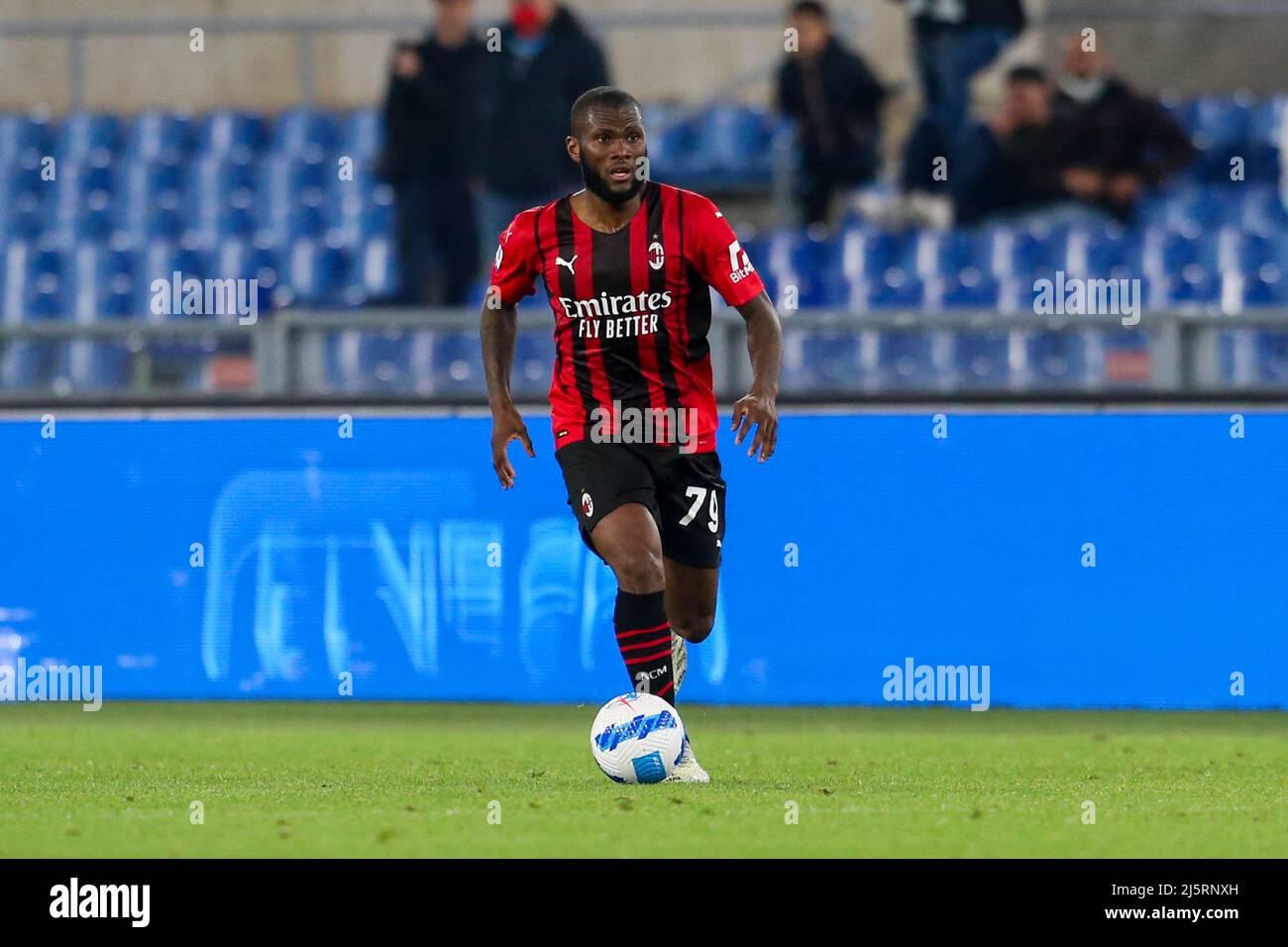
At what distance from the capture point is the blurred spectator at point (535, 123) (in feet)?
46.2

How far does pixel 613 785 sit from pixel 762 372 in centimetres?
130

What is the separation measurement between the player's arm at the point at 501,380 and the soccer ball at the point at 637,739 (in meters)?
0.79

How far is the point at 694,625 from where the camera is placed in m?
7.73

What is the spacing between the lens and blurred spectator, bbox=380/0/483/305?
14.1 metres

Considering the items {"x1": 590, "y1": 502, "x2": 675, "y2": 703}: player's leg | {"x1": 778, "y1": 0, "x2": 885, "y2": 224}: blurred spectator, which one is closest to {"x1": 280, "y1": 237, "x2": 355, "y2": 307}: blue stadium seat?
{"x1": 778, "y1": 0, "x2": 885, "y2": 224}: blurred spectator

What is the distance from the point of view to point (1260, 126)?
15383 mm

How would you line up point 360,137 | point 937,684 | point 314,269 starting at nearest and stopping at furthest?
point 937,684 < point 314,269 < point 360,137

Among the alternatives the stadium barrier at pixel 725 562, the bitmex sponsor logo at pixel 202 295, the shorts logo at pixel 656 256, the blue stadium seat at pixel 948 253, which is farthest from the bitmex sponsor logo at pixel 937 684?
the bitmex sponsor logo at pixel 202 295

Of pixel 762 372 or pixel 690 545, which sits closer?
pixel 762 372

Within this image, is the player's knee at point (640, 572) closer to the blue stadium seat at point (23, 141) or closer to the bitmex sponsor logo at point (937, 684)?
the bitmex sponsor logo at point (937, 684)

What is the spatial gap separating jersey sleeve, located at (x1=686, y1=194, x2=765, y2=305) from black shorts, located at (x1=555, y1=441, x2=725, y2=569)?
0.53 metres

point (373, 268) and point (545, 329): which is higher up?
point (373, 268)

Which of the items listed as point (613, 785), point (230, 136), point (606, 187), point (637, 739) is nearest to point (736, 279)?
point (606, 187)

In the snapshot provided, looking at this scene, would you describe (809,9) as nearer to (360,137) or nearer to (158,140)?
(360,137)
